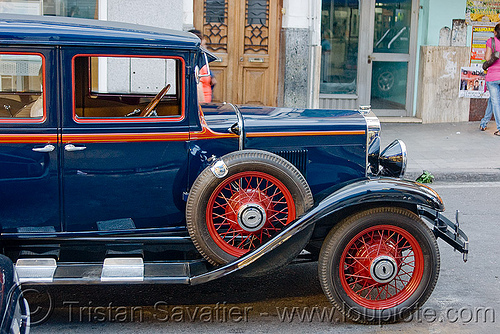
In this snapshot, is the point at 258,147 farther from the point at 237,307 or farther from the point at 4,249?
the point at 4,249

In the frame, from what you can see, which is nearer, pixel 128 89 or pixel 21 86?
pixel 21 86

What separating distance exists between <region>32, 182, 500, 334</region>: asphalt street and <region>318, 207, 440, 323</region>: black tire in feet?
0.48

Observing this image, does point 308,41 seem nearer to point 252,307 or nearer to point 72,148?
point 252,307

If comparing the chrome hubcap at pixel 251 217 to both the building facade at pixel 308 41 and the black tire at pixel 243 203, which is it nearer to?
the black tire at pixel 243 203

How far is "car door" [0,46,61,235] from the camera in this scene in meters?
4.29

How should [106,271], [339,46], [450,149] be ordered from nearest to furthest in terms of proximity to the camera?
[106,271], [450,149], [339,46]

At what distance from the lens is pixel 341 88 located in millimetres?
12586

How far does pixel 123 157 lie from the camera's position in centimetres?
445

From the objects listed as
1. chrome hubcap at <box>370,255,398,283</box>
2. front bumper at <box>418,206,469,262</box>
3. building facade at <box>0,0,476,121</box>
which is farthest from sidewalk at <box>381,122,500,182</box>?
chrome hubcap at <box>370,255,398,283</box>

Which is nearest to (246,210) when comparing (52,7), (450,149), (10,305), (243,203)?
(243,203)

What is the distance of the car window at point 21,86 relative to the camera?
4352 mm

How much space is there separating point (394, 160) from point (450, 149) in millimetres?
5754

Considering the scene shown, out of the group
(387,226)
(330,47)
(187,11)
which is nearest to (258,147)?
(387,226)

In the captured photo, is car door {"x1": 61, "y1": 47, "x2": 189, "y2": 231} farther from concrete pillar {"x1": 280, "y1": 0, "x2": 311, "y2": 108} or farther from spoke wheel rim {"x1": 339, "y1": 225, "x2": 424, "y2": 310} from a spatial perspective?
concrete pillar {"x1": 280, "y1": 0, "x2": 311, "y2": 108}
